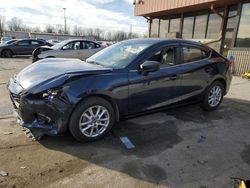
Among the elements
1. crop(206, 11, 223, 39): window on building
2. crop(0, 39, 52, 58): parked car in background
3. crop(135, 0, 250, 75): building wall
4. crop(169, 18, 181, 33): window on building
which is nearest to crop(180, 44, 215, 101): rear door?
crop(135, 0, 250, 75): building wall

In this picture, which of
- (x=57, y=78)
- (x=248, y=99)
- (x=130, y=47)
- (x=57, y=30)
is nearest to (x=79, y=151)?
(x=57, y=78)

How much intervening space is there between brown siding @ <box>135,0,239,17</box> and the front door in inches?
343

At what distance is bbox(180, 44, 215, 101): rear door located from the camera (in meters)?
4.39

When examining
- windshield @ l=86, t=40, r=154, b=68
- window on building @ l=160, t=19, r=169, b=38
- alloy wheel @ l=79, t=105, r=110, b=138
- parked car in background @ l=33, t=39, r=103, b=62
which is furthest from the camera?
window on building @ l=160, t=19, r=169, b=38

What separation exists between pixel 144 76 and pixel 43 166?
2032 mm

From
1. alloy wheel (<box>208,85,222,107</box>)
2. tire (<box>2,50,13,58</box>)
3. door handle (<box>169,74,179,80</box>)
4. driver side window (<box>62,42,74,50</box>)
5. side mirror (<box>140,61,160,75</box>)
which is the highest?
side mirror (<box>140,61,160,75</box>)

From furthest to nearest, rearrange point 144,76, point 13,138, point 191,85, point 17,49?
point 17,49
point 191,85
point 144,76
point 13,138

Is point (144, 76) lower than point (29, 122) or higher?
higher

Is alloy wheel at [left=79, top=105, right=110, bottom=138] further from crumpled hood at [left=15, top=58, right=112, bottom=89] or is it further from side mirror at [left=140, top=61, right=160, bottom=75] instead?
side mirror at [left=140, top=61, right=160, bottom=75]

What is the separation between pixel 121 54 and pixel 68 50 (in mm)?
6810

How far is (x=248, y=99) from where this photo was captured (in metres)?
6.23

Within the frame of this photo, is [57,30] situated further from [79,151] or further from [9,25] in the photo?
[79,151]

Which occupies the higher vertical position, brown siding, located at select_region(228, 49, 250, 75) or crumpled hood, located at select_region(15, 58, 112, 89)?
crumpled hood, located at select_region(15, 58, 112, 89)

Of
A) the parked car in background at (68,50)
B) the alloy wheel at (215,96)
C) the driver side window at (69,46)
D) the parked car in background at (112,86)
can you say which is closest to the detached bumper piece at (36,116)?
the parked car in background at (112,86)
